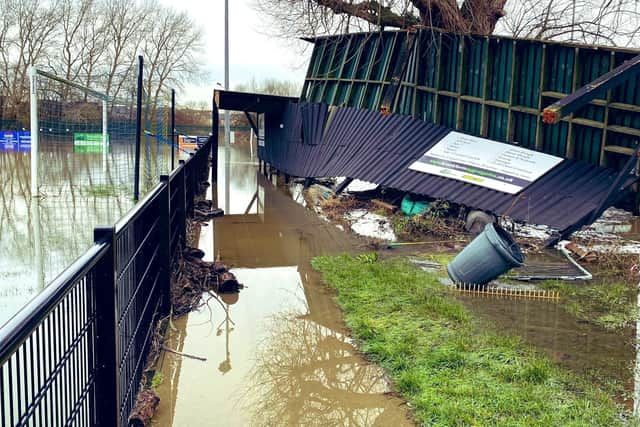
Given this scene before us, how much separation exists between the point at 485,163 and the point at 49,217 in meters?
8.43

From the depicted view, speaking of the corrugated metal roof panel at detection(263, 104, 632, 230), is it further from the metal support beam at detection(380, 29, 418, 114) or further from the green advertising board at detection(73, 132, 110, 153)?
the green advertising board at detection(73, 132, 110, 153)

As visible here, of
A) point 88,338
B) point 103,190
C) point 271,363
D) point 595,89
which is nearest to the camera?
point 88,338

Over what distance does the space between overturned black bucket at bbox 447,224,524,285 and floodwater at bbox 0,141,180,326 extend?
484cm

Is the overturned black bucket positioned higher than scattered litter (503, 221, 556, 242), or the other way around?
the overturned black bucket

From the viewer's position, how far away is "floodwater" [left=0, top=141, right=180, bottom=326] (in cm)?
741

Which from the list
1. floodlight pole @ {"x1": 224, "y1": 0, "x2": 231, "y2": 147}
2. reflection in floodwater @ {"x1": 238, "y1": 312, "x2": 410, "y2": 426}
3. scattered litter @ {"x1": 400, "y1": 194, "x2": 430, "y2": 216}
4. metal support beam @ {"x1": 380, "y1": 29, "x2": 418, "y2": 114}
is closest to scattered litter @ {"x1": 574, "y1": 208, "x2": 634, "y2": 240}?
scattered litter @ {"x1": 400, "y1": 194, "x2": 430, "y2": 216}

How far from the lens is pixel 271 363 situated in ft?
17.7

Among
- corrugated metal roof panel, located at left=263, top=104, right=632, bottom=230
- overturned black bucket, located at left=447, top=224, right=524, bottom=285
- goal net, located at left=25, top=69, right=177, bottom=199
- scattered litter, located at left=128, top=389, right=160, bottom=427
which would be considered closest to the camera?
scattered litter, located at left=128, top=389, right=160, bottom=427

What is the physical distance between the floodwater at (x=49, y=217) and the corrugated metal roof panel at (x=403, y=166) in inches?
188

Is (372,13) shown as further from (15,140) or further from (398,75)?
(15,140)

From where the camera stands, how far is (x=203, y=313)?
6711 millimetres

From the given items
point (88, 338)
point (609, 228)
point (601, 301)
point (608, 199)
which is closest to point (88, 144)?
point (609, 228)

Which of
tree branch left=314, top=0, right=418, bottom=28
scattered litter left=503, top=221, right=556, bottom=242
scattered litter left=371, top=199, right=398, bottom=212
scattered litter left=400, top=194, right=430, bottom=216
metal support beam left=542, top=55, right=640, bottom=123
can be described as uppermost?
tree branch left=314, top=0, right=418, bottom=28

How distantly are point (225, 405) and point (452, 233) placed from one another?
7579 mm
